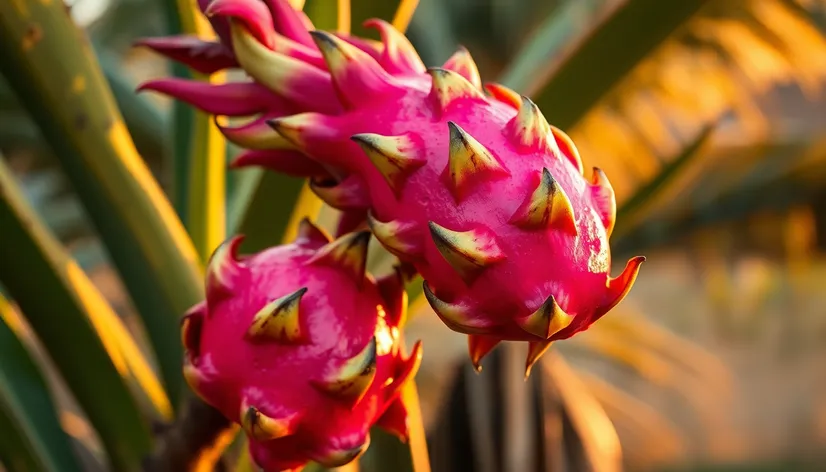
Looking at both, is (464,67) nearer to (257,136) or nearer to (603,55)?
(257,136)

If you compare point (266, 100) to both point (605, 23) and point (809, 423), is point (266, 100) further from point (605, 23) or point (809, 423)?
point (809, 423)

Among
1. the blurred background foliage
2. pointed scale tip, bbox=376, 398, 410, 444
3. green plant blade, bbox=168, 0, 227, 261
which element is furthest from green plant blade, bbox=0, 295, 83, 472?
pointed scale tip, bbox=376, 398, 410, 444

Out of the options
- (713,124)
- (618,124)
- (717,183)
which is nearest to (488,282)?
(713,124)

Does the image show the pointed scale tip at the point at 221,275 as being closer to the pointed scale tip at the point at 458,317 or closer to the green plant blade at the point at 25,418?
the pointed scale tip at the point at 458,317

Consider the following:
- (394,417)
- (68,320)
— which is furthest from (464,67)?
(68,320)

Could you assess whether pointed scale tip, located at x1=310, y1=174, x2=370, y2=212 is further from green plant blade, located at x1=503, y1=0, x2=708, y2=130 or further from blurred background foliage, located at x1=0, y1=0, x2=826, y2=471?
green plant blade, located at x1=503, y1=0, x2=708, y2=130

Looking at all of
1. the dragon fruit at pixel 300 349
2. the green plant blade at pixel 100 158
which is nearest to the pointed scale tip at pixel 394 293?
the dragon fruit at pixel 300 349

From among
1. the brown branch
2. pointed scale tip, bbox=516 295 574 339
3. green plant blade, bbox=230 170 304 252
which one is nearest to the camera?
pointed scale tip, bbox=516 295 574 339
